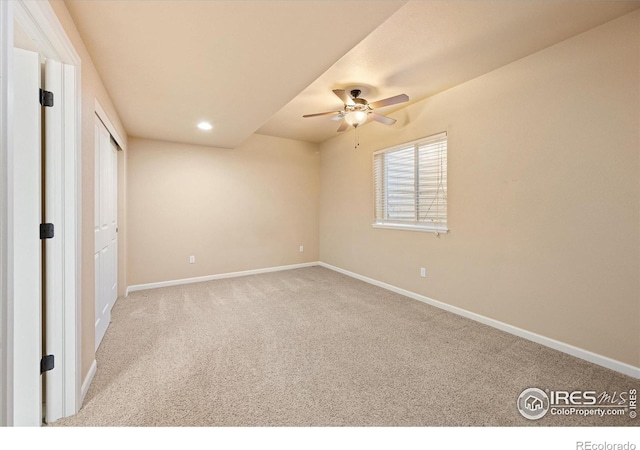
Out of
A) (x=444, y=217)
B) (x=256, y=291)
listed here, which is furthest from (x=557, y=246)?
(x=256, y=291)

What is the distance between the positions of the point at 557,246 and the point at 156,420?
10.4 feet

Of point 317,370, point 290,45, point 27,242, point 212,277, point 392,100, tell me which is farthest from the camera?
point 212,277

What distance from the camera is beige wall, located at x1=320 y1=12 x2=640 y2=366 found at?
6.47 ft

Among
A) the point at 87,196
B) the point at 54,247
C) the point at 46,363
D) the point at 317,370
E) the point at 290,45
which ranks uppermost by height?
the point at 290,45

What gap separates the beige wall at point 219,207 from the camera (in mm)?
4051

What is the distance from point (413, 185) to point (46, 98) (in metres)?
3.53

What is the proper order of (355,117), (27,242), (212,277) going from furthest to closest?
(212,277)
(355,117)
(27,242)

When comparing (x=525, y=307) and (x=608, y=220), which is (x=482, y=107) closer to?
(x=608, y=220)

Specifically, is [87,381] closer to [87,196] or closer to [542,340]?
[87,196]

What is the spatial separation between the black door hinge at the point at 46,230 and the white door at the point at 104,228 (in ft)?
3.19

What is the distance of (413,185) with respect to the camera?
12.0 ft

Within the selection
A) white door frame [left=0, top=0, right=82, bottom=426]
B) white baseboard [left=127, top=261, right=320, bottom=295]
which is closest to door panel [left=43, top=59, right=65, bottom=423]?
white door frame [left=0, top=0, right=82, bottom=426]

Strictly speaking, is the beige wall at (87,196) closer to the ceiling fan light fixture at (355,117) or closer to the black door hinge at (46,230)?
the black door hinge at (46,230)

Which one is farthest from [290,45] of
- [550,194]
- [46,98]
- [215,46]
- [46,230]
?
[550,194]
